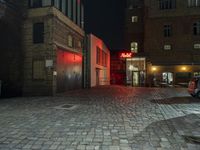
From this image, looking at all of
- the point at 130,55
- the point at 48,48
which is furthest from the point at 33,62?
the point at 130,55

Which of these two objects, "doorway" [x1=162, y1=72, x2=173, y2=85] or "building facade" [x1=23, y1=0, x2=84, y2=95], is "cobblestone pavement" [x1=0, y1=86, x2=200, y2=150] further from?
"doorway" [x1=162, y1=72, x2=173, y2=85]

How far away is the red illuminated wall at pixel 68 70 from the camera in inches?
663

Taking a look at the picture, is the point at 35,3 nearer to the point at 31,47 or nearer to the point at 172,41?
the point at 31,47

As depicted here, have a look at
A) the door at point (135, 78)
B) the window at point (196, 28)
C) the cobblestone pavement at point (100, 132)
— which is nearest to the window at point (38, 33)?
the cobblestone pavement at point (100, 132)

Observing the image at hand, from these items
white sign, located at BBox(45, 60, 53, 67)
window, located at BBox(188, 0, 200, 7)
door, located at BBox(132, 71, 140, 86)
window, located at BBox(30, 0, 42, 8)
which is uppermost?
window, located at BBox(188, 0, 200, 7)

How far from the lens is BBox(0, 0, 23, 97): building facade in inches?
619

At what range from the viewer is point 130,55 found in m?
29.8

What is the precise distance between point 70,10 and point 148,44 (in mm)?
14497

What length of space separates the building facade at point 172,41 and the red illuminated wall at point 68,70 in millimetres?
12138

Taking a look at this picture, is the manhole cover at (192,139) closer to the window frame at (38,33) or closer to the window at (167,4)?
the window frame at (38,33)

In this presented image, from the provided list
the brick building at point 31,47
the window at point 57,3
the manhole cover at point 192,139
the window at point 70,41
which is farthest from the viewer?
the window at point 70,41

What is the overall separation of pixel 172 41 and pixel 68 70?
17658 millimetres

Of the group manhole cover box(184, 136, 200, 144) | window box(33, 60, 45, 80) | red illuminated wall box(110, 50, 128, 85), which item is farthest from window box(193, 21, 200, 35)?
manhole cover box(184, 136, 200, 144)

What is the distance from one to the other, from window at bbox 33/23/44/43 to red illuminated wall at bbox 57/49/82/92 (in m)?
1.68
